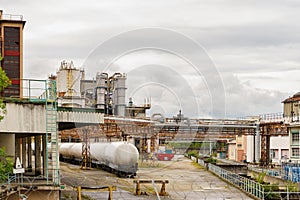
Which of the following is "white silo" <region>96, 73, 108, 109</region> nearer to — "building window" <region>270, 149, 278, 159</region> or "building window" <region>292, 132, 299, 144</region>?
"building window" <region>292, 132, 299, 144</region>

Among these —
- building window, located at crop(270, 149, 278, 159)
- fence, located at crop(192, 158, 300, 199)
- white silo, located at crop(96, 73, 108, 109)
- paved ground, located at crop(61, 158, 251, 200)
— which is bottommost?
building window, located at crop(270, 149, 278, 159)

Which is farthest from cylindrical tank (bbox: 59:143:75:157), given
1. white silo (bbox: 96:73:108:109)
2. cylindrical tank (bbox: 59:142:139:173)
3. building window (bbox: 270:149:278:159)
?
building window (bbox: 270:149:278:159)

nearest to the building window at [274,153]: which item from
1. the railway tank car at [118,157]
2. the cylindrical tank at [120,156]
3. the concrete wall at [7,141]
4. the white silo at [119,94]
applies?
the white silo at [119,94]

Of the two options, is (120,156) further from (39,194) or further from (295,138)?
(295,138)

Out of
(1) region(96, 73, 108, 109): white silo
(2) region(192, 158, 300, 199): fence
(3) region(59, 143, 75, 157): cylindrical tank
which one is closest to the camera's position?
(2) region(192, 158, 300, 199): fence

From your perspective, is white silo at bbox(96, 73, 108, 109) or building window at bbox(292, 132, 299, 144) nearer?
building window at bbox(292, 132, 299, 144)

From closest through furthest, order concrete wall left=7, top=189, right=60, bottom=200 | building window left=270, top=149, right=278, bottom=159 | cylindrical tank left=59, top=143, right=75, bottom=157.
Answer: concrete wall left=7, top=189, right=60, bottom=200 < cylindrical tank left=59, top=143, right=75, bottom=157 < building window left=270, top=149, right=278, bottom=159

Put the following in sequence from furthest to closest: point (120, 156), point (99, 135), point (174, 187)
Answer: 1. point (99, 135)
2. point (120, 156)
3. point (174, 187)

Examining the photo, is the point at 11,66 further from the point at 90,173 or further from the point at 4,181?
the point at 4,181

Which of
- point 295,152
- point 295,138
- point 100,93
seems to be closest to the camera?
point 295,138

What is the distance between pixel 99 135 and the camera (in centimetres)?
5594

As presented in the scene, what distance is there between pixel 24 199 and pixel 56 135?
3902 mm

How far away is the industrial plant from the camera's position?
24.0 metres

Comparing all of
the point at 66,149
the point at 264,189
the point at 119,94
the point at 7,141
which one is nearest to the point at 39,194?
the point at 7,141
